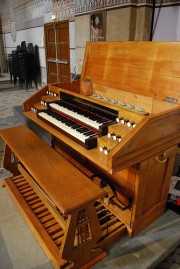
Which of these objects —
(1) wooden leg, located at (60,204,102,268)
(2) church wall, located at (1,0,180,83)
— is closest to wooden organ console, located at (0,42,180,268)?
(1) wooden leg, located at (60,204,102,268)

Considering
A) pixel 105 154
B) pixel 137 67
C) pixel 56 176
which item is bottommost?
pixel 56 176

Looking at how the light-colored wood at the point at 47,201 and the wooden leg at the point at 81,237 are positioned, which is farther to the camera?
the light-colored wood at the point at 47,201

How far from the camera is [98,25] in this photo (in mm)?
4016

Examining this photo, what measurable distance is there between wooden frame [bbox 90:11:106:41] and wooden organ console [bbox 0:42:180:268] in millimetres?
1754

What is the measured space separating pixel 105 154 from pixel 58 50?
550cm

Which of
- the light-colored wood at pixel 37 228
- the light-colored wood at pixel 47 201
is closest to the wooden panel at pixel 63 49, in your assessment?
the light-colored wood at pixel 47 201

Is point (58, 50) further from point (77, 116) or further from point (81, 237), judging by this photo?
point (81, 237)

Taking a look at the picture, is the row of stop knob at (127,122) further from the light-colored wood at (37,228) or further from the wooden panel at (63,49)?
the wooden panel at (63,49)

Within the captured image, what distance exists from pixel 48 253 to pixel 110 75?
1657 millimetres

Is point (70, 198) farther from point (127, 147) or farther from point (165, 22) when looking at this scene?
point (165, 22)

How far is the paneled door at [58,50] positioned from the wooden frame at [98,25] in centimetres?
163

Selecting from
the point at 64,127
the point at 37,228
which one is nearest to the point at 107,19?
the point at 64,127

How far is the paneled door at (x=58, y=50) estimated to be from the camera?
586cm

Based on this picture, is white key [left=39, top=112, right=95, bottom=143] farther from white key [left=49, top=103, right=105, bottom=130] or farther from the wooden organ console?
white key [left=49, top=103, right=105, bottom=130]
